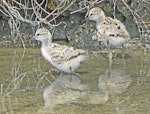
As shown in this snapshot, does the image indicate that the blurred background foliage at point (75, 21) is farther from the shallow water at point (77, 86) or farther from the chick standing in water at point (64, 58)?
the chick standing in water at point (64, 58)

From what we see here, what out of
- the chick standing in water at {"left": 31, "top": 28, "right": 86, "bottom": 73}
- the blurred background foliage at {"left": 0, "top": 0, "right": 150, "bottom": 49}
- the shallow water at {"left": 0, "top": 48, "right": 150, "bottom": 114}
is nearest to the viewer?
the shallow water at {"left": 0, "top": 48, "right": 150, "bottom": 114}

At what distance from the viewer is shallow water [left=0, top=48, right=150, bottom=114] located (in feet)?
Result: 22.6

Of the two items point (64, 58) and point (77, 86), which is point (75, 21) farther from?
point (77, 86)

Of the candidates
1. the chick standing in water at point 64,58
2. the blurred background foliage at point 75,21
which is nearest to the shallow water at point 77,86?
the chick standing in water at point 64,58

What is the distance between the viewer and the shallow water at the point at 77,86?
6.89 m

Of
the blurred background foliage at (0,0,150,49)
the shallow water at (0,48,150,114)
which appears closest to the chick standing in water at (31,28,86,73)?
the shallow water at (0,48,150,114)

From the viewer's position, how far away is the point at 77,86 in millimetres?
7895

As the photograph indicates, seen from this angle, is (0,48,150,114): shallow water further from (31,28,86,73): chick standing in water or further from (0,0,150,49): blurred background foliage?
(0,0,150,49): blurred background foliage

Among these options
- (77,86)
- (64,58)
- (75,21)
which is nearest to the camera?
(77,86)

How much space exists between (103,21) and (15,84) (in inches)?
117

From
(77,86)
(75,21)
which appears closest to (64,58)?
(77,86)

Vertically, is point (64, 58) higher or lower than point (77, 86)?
higher

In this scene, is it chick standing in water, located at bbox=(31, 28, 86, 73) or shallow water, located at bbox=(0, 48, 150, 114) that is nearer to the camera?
shallow water, located at bbox=(0, 48, 150, 114)

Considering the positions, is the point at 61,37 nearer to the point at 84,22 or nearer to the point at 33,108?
the point at 84,22
